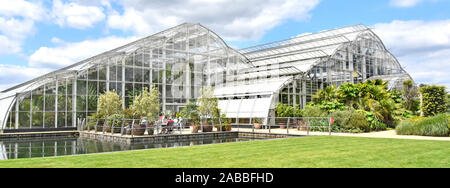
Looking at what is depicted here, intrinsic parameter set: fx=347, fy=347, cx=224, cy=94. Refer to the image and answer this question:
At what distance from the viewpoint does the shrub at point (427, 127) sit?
17000mm

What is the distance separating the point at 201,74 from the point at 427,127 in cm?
2053

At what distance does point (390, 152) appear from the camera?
10.1 meters

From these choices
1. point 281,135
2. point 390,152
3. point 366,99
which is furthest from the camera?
point 366,99

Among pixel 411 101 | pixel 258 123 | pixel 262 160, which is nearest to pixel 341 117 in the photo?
pixel 258 123

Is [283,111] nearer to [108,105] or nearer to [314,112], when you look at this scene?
[314,112]

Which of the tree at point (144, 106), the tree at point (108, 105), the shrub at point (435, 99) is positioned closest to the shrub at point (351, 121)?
the shrub at point (435, 99)

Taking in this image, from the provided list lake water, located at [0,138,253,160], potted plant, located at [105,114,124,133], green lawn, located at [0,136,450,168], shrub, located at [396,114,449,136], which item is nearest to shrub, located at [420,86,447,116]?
shrub, located at [396,114,449,136]

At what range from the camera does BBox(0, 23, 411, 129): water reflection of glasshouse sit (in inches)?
982

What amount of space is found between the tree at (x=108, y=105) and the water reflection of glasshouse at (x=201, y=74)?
2.28 metres

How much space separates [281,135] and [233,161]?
12015mm

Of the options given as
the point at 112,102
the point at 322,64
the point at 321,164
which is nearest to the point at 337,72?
the point at 322,64

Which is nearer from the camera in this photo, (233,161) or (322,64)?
(233,161)

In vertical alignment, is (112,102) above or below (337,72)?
below
